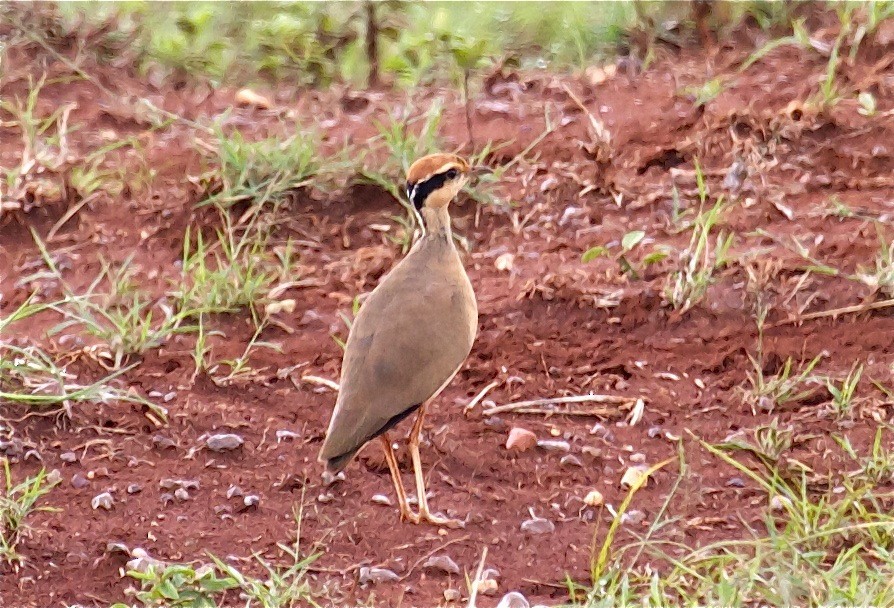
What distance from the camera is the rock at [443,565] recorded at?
3389mm

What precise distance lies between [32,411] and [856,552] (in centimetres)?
245

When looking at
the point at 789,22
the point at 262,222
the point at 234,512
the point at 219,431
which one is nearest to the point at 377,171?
the point at 262,222

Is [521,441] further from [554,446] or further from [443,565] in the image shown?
[443,565]

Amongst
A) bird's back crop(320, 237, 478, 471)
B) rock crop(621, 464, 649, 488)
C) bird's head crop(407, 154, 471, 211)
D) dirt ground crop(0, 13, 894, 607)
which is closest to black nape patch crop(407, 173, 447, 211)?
bird's head crop(407, 154, 471, 211)

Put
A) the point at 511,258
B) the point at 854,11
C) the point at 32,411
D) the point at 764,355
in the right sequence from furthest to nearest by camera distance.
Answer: the point at 854,11
the point at 511,258
the point at 764,355
the point at 32,411

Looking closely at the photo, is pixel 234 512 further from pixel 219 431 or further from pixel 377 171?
pixel 377 171

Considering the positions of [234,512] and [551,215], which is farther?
[551,215]

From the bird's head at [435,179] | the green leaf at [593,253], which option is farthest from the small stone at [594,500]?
the green leaf at [593,253]

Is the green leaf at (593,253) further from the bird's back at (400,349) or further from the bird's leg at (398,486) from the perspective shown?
the bird's leg at (398,486)

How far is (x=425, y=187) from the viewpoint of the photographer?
157 inches

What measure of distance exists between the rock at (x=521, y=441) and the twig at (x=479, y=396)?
0.23 m

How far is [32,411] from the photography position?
3.91 m

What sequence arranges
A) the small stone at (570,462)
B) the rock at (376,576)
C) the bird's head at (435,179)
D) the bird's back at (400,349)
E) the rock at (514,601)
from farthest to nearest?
the bird's head at (435,179) < the small stone at (570,462) < the bird's back at (400,349) < the rock at (376,576) < the rock at (514,601)

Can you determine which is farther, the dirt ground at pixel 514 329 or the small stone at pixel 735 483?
the small stone at pixel 735 483
